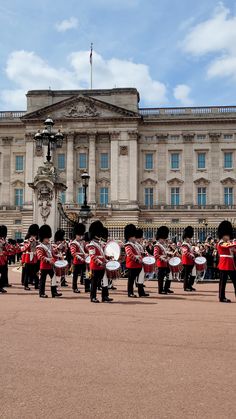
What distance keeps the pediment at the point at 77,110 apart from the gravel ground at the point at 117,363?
132ft

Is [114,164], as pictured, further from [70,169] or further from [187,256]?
[187,256]

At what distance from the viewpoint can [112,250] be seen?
12.4 meters

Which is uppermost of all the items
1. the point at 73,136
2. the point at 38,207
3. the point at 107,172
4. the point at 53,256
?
the point at 73,136

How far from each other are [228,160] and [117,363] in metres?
45.3

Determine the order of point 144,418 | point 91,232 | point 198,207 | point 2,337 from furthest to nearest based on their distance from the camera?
point 198,207 < point 91,232 < point 2,337 < point 144,418

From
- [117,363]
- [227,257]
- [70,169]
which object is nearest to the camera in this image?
[117,363]

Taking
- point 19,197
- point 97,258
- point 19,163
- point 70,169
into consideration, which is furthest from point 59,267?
point 19,163

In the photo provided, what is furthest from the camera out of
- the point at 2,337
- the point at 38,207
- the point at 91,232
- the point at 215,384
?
the point at 38,207

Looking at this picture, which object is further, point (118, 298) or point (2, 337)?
point (118, 298)

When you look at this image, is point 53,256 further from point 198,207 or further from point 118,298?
point 198,207

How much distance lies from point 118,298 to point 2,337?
5.50m

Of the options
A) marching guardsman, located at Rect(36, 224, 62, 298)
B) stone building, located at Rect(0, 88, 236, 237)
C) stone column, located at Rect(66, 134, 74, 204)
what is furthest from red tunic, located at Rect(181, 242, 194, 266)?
stone column, located at Rect(66, 134, 74, 204)

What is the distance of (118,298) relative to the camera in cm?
1235

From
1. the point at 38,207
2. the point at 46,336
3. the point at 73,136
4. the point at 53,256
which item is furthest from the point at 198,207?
the point at 46,336
